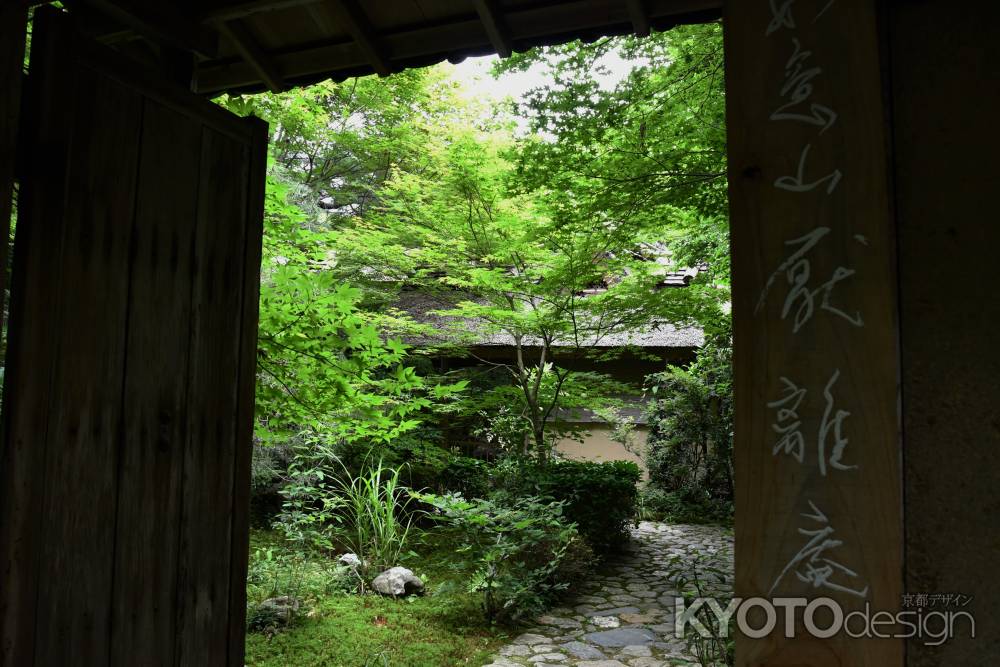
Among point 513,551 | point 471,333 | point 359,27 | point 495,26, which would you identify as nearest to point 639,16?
point 495,26

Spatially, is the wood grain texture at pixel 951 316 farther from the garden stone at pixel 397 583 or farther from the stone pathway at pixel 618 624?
the garden stone at pixel 397 583

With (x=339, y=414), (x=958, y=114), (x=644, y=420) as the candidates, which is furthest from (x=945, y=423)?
(x=644, y=420)

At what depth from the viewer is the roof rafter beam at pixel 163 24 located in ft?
6.72

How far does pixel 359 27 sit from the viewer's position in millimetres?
2324

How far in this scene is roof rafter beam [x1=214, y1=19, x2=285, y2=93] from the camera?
2414 millimetres

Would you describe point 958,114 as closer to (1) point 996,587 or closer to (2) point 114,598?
(1) point 996,587

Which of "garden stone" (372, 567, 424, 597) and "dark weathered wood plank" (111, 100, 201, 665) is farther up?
"dark weathered wood plank" (111, 100, 201, 665)

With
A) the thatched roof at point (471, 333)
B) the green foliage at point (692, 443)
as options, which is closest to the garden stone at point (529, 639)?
the thatched roof at point (471, 333)

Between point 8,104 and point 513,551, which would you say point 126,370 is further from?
point 513,551

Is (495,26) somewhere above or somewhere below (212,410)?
above

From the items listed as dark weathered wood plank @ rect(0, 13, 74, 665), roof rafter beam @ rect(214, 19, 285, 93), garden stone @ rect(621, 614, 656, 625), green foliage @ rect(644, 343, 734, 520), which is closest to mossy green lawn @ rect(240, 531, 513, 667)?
garden stone @ rect(621, 614, 656, 625)

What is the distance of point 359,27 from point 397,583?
4.85 m

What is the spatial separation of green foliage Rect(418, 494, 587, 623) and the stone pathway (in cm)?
23

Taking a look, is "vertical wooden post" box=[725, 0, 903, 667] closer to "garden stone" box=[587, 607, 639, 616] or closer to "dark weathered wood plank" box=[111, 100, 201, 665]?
"dark weathered wood plank" box=[111, 100, 201, 665]
